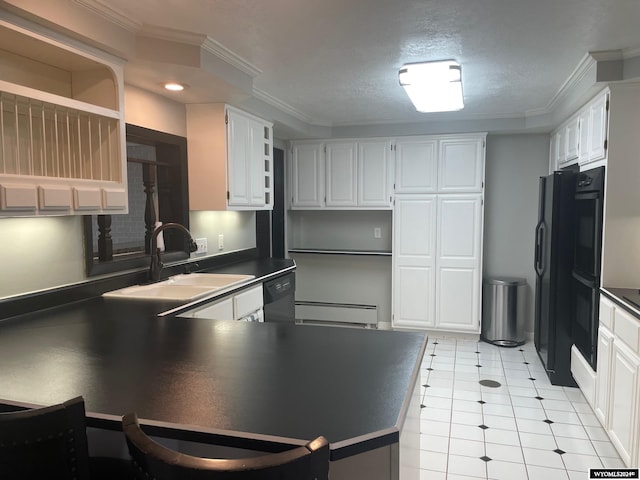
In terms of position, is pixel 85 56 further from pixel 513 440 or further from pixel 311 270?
pixel 311 270

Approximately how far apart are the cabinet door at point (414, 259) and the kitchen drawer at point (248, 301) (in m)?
2.12

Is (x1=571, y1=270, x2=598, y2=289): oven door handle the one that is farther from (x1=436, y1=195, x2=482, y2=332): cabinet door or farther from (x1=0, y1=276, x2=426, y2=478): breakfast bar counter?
(x1=0, y1=276, x2=426, y2=478): breakfast bar counter

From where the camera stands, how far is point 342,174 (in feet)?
16.7

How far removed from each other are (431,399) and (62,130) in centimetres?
297

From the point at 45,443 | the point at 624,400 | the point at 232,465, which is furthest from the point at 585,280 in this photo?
the point at 45,443

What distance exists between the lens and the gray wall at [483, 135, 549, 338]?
4836 millimetres

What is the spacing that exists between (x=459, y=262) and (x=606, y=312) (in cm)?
208

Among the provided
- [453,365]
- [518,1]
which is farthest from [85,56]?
[453,365]

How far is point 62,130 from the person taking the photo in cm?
224

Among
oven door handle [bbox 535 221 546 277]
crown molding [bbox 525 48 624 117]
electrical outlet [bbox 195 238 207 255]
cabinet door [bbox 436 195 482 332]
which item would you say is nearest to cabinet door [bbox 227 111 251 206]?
electrical outlet [bbox 195 238 207 255]

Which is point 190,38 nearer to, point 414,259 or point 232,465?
point 232,465

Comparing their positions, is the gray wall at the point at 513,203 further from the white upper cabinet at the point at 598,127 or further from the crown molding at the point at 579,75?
the white upper cabinet at the point at 598,127

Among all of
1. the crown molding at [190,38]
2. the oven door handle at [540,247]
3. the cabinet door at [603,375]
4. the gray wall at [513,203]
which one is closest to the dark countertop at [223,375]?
the crown molding at [190,38]

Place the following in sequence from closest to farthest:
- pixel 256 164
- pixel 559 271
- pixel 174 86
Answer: pixel 174 86, pixel 559 271, pixel 256 164
